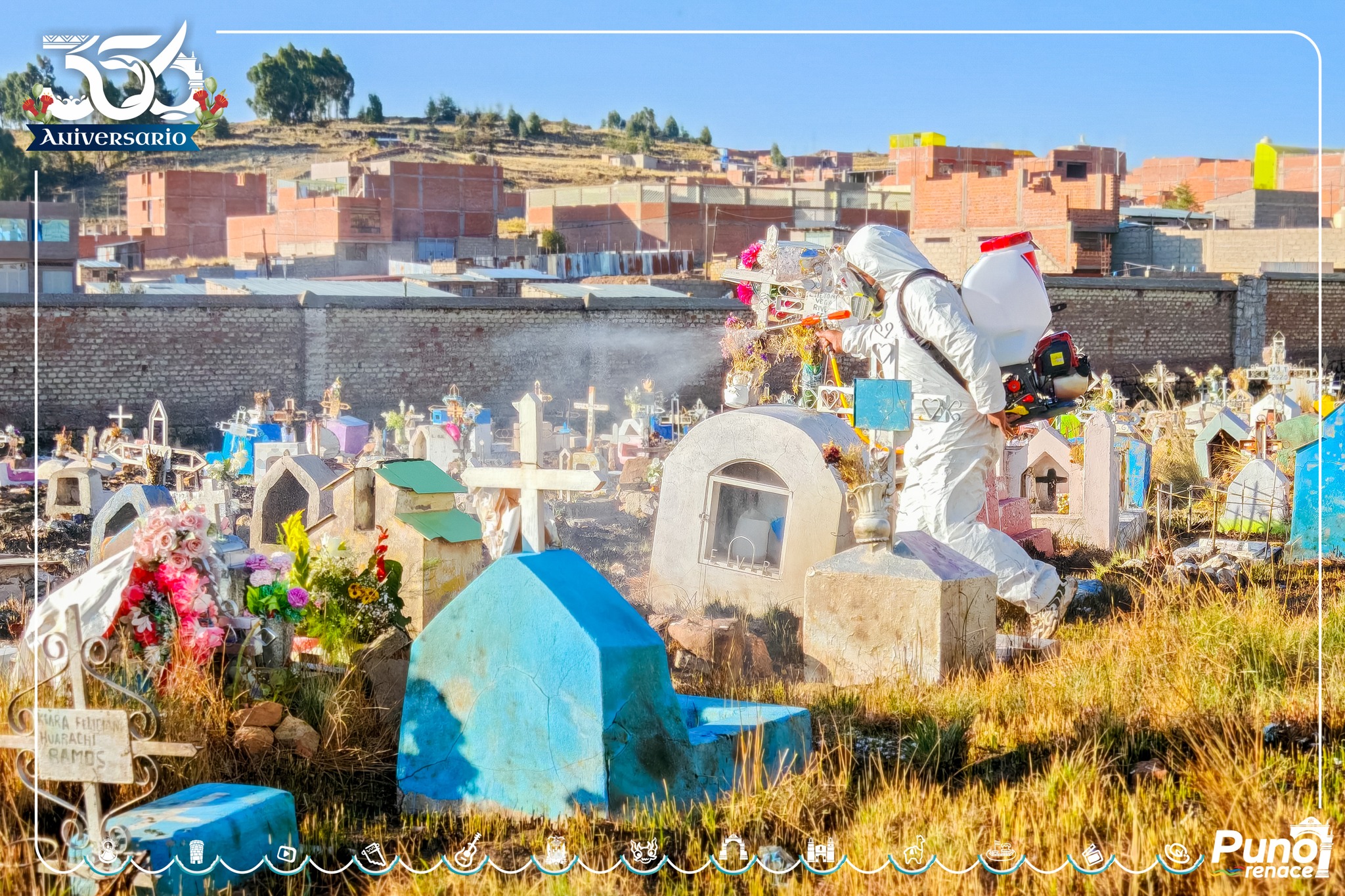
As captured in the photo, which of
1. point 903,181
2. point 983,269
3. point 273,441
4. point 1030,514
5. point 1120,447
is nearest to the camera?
point 983,269

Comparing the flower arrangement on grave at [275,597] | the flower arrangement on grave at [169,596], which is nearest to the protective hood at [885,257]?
the flower arrangement on grave at [275,597]

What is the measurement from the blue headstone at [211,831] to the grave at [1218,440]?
1012 cm

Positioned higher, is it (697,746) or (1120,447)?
(1120,447)

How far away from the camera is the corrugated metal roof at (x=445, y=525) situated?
6.03m

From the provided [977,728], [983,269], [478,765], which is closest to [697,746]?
[478,765]

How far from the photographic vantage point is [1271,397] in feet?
47.7

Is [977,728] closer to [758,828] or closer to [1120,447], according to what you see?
[758,828]

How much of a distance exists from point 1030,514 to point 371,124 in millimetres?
63564

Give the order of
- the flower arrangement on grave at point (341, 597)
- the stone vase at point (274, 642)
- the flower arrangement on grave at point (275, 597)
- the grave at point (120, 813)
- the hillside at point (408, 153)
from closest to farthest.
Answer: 1. the grave at point (120, 813)
2. the stone vase at point (274, 642)
3. the flower arrangement on grave at point (275, 597)
4. the flower arrangement on grave at point (341, 597)
5. the hillside at point (408, 153)

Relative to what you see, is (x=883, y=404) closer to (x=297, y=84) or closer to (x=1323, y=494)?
(x=1323, y=494)

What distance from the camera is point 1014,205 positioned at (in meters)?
30.6

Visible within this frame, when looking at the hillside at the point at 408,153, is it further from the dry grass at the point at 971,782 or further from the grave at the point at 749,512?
the dry grass at the point at 971,782

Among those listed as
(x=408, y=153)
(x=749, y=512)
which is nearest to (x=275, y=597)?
(x=749, y=512)

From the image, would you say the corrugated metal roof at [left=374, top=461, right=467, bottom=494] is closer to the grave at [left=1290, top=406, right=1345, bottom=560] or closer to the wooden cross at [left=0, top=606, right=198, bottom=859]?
the wooden cross at [left=0, top=606, right=198, bottom=859]
